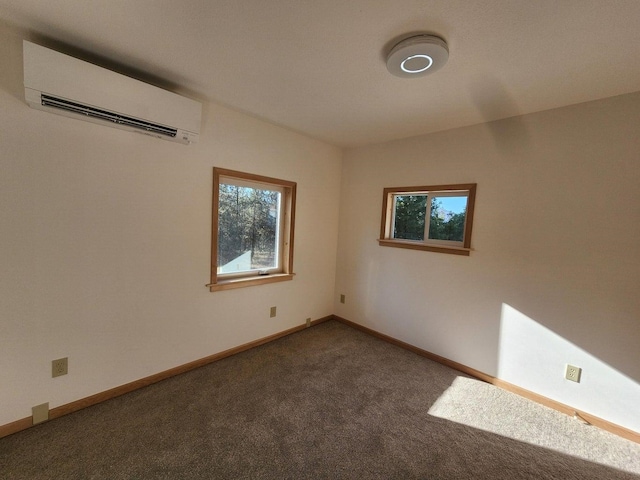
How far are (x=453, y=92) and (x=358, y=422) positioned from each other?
248 centimetres

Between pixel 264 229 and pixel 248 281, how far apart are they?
62 cm

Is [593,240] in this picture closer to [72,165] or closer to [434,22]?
[434,22]

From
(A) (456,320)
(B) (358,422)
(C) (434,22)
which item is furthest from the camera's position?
(A) (456,320)

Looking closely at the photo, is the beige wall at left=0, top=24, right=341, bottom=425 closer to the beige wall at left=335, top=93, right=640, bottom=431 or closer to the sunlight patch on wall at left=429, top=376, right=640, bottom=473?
the beige wall at left=335, top=93, right=640, bottom=431

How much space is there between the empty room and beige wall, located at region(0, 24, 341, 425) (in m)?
0.01

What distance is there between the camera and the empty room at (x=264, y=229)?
4.60 feet

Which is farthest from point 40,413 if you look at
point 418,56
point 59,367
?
point 418,56

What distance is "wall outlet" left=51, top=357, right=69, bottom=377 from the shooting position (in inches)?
66.3

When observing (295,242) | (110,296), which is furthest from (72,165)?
(295,242)

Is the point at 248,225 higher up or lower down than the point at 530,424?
higher up

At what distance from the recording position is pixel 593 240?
1.91 metres

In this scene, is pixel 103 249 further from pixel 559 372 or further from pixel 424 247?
pixel 559 372

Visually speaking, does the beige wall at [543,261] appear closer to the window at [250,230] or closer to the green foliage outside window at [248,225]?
the window at [250,230]

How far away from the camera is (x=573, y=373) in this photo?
6.49 feet
